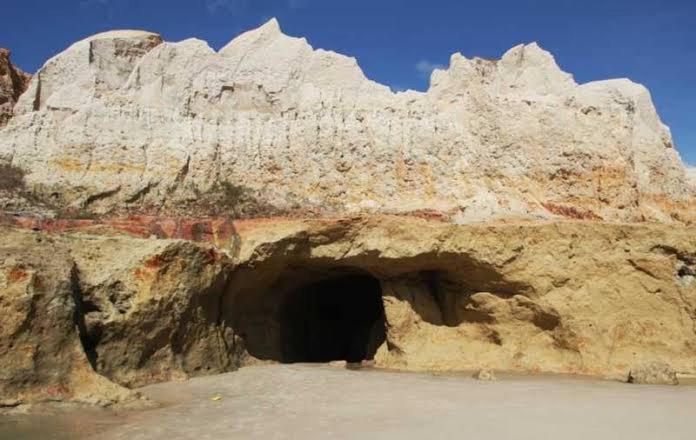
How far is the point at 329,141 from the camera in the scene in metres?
13.4

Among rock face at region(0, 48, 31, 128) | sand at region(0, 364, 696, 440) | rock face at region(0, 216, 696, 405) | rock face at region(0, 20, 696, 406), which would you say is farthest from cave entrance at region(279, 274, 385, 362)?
rock face at region(0, 48, 31, 128)

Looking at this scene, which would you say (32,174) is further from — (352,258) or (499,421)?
(499,421)

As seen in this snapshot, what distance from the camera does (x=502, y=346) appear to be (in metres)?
11.2

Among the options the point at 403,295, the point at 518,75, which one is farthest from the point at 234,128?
the point at 518,75

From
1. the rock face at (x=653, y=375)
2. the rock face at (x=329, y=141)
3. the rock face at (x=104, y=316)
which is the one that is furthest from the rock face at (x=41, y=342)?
the rock face at (x=653, y=375)

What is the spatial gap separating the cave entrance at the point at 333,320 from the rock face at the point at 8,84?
812cm

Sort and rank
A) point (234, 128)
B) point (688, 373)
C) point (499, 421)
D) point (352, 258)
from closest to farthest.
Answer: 1. point (499, 421)
2. point (688, 373)
3. point (352, 258)
4. point (234, 128)

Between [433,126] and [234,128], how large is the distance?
4.38m

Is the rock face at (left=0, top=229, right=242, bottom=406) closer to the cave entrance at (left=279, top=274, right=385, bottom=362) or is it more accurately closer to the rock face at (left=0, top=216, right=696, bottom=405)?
the rock face at (left=0, top=216, right=696, bottom=405)

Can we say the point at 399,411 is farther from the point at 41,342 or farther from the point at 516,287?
the point at 516,287

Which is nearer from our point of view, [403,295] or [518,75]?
[403,295]

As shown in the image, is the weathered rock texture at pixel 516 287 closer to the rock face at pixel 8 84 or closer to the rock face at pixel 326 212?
the rock face at pixel 326 212

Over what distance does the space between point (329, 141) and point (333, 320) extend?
6267 millimetres

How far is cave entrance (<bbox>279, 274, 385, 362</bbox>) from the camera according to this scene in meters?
14.1
